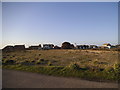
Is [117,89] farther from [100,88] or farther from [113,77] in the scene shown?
[113,77]

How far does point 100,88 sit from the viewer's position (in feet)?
23.4

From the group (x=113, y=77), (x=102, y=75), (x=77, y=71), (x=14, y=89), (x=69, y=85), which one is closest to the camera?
(x=14, y=89)

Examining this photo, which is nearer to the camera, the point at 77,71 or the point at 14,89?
the point at 14,89

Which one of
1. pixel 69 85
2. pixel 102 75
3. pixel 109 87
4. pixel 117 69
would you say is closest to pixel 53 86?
pixel 69 85

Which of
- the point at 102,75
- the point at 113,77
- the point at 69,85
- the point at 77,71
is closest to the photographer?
the point at 69,85

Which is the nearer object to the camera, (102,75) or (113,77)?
(113,77)

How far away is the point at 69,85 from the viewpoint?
24.7 feet

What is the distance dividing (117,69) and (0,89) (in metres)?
9.97

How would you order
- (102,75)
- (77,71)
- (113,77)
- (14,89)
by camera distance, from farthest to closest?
1. (77,71)
2. (102,75)
3. (113,77)
4. (14,89)

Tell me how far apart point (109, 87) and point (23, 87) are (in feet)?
19.1

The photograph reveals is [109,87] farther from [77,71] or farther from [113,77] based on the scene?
[77,71]

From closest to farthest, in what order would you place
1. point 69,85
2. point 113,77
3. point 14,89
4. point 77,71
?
point 14,89, point 69,85, point 113,77, point 77,71

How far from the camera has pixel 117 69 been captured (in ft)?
33.7

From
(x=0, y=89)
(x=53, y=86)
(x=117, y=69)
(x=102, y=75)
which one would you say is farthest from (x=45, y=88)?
(x=117, y=69)
